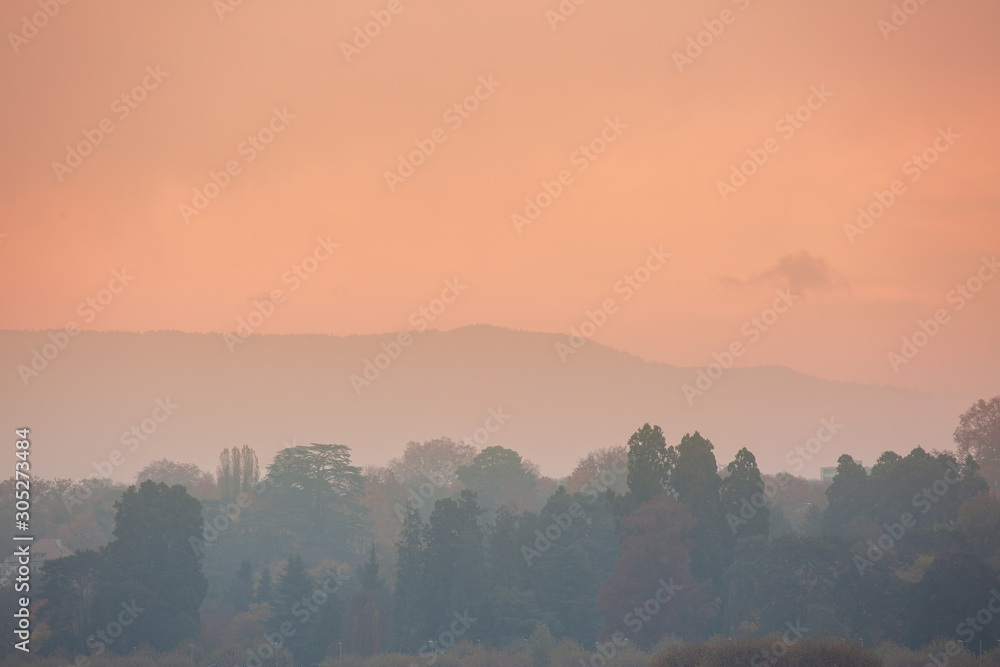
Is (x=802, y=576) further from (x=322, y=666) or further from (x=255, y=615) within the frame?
(x=255, y=615)

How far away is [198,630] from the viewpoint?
92.9 metres

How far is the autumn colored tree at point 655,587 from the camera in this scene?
8631 centimetres

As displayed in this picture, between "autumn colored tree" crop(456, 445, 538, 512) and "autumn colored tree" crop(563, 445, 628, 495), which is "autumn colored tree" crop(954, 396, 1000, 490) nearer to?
"autumn colored tree" crop(563, 445, 628, 495)

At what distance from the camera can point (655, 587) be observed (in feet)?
289

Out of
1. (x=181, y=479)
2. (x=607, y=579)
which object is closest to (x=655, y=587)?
(x=607, y=579)

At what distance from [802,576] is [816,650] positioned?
27.9 m

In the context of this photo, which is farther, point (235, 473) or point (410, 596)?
point (235, 473)

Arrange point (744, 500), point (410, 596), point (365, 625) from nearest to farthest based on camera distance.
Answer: point (365, 625), point (410, 596), point (744, 500)

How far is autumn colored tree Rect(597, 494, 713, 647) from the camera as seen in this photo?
86312 mm

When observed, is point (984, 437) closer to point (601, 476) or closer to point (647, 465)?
point (601, 476)

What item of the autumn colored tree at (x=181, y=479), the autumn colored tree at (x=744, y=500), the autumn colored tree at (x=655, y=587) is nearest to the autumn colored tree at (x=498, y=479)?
the autumn colored tree at (x=181, y=479)

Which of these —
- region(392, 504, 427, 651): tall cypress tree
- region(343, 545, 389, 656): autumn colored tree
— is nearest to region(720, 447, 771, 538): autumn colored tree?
region(392, 504, 427, 651): tall cypress tree

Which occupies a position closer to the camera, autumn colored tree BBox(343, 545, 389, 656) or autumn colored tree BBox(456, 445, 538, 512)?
autumn colored tree BBox(343, 545, 389, 656)

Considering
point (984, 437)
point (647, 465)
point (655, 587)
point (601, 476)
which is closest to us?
point (655, 587)
